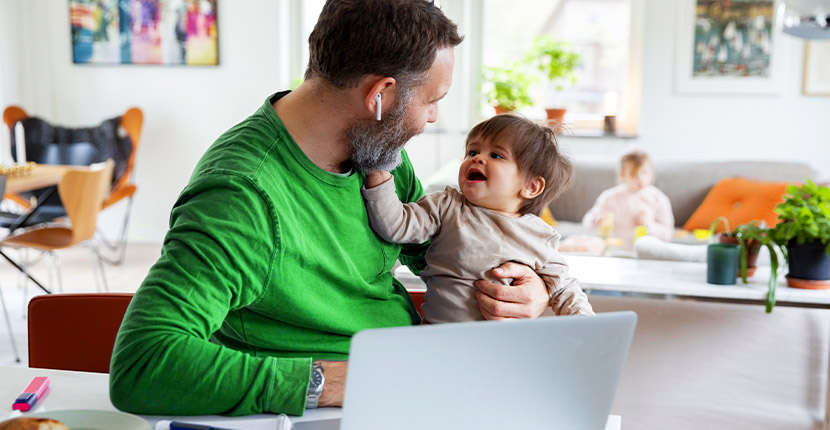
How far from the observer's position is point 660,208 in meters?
4.33

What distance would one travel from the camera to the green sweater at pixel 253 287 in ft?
3.33

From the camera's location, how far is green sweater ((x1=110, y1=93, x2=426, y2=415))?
1014 millimetres

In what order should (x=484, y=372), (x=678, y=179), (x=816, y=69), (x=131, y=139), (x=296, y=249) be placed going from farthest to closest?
(x=131, y=139) → (x=816, y=69) → (x=678, y=179) → (x=296, y=249) → (x=484, y=372)

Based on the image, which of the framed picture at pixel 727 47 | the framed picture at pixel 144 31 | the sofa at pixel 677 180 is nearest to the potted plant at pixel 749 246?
the sofa at pixel 677 180

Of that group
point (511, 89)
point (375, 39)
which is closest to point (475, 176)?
point (375, 39)

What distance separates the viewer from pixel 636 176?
4.30 m

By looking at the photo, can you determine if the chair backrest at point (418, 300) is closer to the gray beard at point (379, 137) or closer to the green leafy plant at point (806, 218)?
the gray beard at point (379, 137)

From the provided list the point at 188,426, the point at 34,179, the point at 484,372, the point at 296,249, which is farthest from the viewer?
the point at 34,179

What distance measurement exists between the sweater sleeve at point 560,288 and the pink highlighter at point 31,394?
0.88 m

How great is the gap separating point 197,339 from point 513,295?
62 cm

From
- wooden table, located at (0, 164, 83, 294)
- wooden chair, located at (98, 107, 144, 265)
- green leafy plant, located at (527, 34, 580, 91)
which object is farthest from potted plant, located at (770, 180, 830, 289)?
wooden chair, located at (98, 107, 144, 265)

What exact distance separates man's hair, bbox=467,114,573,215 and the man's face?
0.23 m

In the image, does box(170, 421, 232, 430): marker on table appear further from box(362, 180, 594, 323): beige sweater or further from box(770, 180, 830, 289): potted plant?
box(770, 180, 830, 289): potted plant

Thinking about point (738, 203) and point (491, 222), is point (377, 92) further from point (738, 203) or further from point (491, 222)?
point (738, 203)
